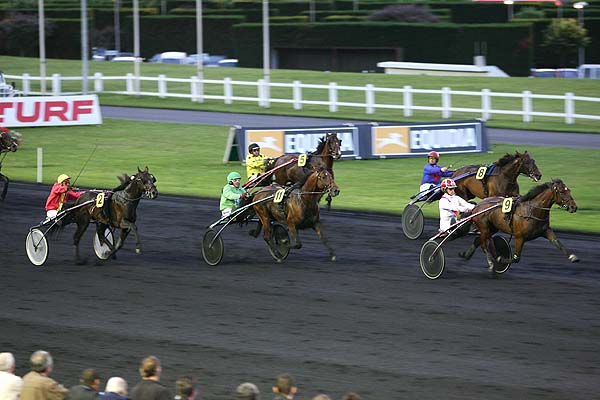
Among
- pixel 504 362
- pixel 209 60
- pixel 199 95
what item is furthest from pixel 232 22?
pixel 504 362

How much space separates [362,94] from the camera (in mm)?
44062

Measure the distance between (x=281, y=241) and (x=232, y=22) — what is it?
147 ft

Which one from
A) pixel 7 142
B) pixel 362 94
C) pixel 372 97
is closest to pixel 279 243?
pixel 7 142

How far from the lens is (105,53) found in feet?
206

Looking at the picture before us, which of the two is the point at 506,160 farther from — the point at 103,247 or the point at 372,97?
the point at 372,97

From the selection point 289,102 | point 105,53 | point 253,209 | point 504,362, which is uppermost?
point 105,53

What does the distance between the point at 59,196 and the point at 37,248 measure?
89 centimetres

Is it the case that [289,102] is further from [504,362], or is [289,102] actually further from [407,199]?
[504,362]

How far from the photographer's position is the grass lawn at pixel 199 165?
2339cm

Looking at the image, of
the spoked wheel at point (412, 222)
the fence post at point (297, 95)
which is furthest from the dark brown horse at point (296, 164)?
the fence post at point (297, 95)

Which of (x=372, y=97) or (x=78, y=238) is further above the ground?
(x=372, y=97)

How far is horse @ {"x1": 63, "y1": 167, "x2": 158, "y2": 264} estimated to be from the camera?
54.6 ft

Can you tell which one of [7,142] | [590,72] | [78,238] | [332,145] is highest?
Answer: [590,72]

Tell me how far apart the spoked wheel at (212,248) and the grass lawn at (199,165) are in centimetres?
548
